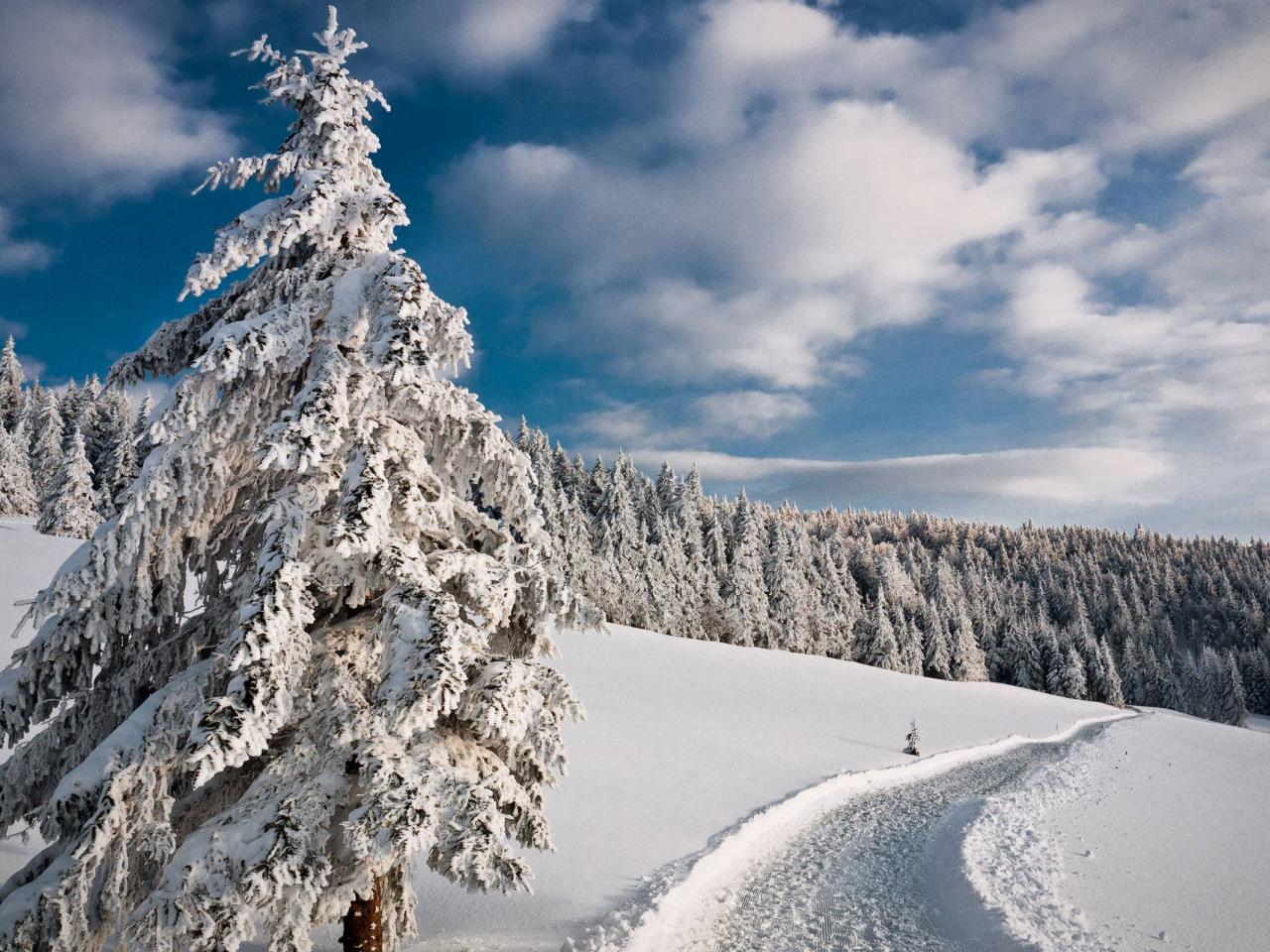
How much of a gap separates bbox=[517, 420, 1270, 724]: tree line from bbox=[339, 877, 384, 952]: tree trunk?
4033mm

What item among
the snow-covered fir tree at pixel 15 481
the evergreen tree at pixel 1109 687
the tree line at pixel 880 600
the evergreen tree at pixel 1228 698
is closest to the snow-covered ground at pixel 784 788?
the tree line at pixel 880 600

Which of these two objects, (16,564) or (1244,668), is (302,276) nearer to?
(16,564)

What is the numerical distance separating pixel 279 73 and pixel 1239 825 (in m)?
25.8

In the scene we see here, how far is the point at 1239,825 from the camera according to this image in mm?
17094

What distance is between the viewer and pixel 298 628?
18.5ft

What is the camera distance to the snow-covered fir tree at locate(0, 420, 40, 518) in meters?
58.7

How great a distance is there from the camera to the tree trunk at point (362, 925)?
6.89 m

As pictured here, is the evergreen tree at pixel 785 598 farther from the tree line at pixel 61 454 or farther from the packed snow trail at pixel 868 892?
the tree line at pixel 61 454

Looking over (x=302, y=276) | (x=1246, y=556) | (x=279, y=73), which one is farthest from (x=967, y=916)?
(x=1246, y=556)

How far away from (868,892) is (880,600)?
66570mm

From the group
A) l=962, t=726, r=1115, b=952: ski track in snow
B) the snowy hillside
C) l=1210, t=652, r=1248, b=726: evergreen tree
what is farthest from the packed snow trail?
l=1210, t=652, r=1248, b=726: evergreen tree

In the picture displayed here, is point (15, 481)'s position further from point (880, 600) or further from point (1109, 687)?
point (1109, 687)

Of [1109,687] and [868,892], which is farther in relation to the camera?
[1109,687]

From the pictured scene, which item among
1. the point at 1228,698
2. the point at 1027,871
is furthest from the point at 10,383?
the point at 1228,698
